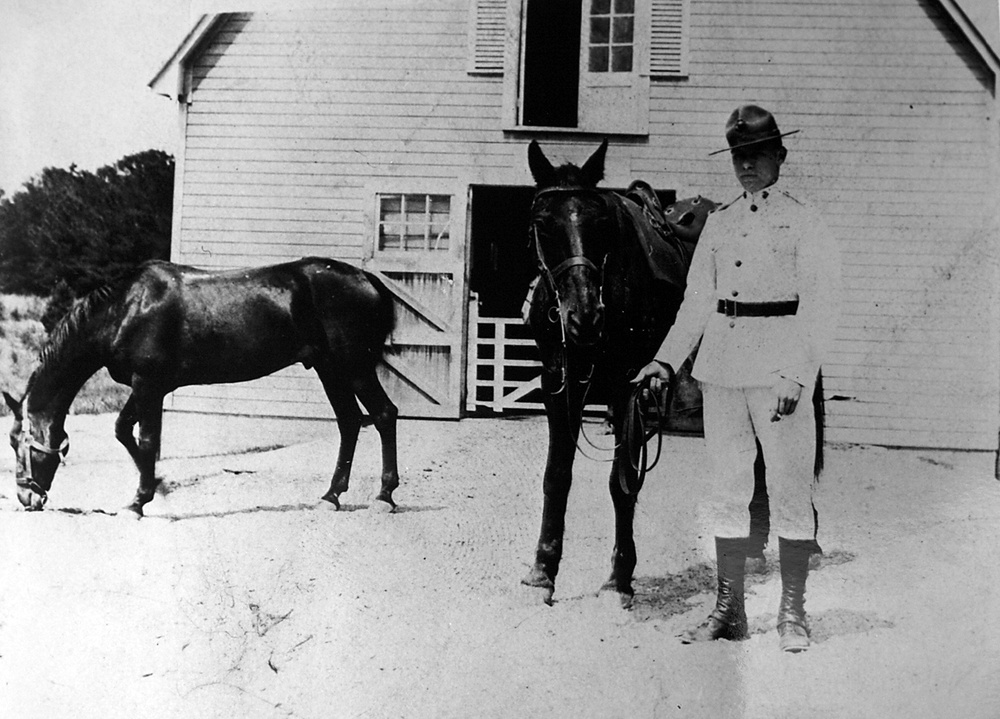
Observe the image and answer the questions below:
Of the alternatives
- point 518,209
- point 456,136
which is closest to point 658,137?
point 518,209

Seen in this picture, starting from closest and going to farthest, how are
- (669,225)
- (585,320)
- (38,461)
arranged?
(585,320)
(669,225)
(38,461)

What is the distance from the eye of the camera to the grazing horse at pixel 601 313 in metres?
2.25

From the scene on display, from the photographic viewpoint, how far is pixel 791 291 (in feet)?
7.50

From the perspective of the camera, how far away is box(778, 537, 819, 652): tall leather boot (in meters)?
2.28

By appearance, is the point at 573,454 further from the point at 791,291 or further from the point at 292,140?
the point at 292,140

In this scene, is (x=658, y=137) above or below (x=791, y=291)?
above

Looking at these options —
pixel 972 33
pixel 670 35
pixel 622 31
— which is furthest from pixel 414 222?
pixel 972 33

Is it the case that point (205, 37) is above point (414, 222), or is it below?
above

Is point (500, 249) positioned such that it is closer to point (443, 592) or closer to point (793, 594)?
point (443, 592)

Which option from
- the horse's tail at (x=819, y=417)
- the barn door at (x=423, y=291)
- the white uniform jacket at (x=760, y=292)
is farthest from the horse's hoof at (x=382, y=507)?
the horse's tail at (x=819, y=417)

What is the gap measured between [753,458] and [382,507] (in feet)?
3.91

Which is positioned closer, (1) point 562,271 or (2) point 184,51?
(1) point 562,271

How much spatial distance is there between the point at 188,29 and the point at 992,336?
2.89 metres

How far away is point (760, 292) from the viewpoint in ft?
7.51
